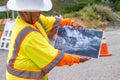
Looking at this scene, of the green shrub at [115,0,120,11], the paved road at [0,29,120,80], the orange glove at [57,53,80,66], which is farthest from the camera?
the green shrub at [115,0,120,11]

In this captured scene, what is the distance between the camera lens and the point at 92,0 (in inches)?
1163

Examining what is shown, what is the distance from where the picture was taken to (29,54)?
3.90m

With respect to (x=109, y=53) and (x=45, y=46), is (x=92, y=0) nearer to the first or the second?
(x=109, y=53)

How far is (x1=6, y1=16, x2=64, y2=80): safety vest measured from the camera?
12.8 ft

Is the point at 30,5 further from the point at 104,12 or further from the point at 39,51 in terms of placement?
the point at 104,12

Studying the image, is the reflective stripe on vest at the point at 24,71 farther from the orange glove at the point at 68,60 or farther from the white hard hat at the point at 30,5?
the white hard hat at the point at 30,5

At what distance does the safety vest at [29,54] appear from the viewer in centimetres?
389

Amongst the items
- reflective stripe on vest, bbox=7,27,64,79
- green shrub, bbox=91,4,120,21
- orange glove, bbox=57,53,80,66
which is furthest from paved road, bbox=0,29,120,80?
green shrub, bbox=91,4,120,21

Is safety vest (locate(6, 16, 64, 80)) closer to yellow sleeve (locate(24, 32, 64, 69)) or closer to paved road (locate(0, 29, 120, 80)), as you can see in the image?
yellow sleeve (locate(24, 32, 64, 69))

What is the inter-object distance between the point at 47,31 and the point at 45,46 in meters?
0.60

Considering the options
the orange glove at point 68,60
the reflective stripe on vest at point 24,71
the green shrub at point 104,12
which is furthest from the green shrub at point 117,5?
the reflective stripe on vest at point 24,71

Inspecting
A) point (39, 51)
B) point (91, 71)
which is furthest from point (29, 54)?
point (91, 71)

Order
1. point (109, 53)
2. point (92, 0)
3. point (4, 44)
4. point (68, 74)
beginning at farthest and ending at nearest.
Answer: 1. point (92, 0)
2. point (4, 44)
3. point (109, 53)
4. point (68, 74)

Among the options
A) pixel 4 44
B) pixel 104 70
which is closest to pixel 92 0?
pixel 4 44
